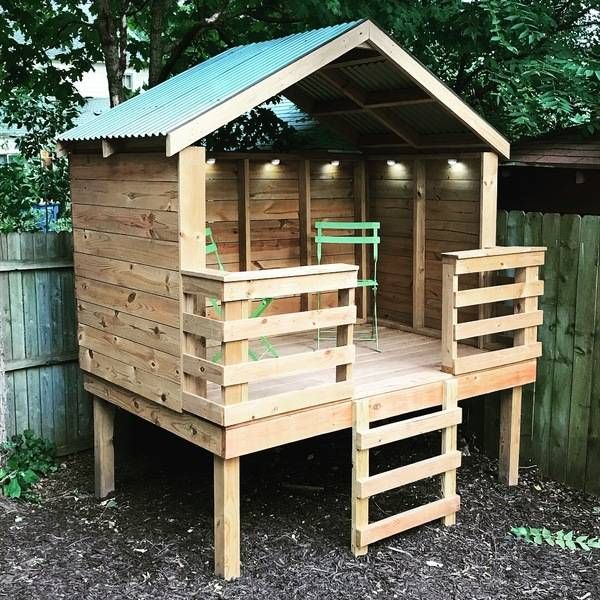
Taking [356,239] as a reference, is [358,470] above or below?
below

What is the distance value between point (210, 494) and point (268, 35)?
5.03m

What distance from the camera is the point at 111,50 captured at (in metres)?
7.57

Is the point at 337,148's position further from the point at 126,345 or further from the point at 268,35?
the point at 126,345

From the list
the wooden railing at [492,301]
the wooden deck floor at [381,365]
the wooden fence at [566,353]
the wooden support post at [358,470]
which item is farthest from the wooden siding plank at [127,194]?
the wooden fence at [566,353]

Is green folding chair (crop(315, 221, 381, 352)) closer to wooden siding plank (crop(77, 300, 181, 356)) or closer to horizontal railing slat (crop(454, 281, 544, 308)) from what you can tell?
horizontal railing slat (crop(454, 281, 544, 308))

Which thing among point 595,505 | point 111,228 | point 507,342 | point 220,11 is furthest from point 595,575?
point 220,11

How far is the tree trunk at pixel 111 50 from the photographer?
7.45 metres

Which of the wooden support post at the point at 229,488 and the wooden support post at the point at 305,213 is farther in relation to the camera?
the wooden support post at the point at 305,213

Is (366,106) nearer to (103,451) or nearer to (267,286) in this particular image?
(267,286)

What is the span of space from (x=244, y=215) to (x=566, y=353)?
9.17ft

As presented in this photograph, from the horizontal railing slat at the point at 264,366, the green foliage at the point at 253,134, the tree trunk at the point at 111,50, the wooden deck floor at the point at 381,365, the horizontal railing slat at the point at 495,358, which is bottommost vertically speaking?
the wooden deck floor at the point at 381,365

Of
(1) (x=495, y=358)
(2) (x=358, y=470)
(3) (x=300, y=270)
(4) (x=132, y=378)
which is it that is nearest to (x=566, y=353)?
(1) (x=495, y=358)

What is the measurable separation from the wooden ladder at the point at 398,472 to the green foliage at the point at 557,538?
474 millimetres

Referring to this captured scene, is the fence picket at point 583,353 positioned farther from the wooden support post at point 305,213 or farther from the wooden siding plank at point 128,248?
the wooden siding plank at point 128,248
